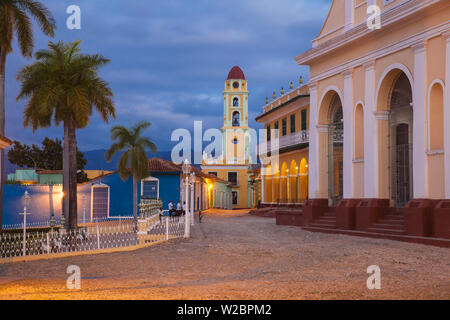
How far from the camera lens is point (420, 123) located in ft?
53.4

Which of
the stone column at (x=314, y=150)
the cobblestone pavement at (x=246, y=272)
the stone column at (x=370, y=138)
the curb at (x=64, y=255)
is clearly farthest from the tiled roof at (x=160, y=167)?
the curb at (x=64, y=255)

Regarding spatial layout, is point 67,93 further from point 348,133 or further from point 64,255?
point 348,133

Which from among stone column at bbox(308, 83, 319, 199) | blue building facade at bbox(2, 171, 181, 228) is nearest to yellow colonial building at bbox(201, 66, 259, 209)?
blue building facade at bbox(2, 171, 181, 228)

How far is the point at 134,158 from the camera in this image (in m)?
31.6

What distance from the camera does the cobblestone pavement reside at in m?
8.05

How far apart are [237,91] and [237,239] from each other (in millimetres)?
46049

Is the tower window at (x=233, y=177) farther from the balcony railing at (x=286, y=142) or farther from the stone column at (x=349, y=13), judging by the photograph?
the stone column at (x=349, y=13)

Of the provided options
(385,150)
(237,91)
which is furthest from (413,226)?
(237,91)

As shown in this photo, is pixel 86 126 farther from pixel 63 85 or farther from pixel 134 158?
pixel 134 158

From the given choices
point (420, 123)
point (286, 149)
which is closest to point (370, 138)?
point (420, 123)

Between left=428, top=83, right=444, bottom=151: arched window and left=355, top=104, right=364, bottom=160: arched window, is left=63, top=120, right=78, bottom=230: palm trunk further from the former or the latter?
left=428, top=83, right=444, bottom=151: arched window

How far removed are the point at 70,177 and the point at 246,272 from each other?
431 inches

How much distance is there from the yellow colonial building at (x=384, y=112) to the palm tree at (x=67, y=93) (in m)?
8.69

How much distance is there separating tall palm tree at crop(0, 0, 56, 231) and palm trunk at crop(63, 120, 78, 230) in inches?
87.5
